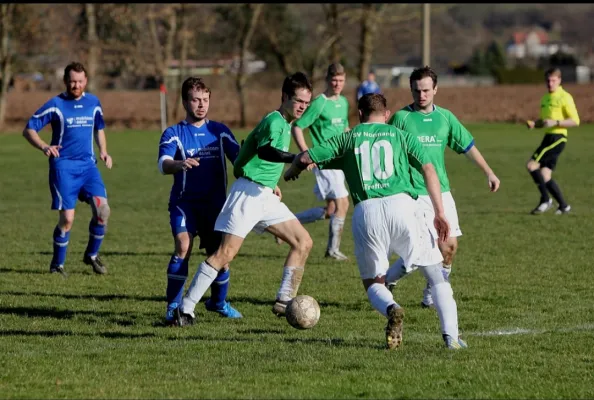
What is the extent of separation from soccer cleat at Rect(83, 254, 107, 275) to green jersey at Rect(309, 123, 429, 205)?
4.89 m

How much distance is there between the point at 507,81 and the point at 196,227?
2395 inches

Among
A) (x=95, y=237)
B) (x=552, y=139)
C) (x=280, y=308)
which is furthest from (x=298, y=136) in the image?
(x=552, y=139)

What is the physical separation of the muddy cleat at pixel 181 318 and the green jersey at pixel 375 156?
1.87 m

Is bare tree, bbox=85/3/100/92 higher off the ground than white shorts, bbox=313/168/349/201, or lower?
higher

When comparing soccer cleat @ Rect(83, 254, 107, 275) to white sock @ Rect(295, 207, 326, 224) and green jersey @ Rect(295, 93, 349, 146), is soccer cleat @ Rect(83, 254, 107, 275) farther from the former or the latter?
green jersey @ Rect(295, 93, 349, 146)

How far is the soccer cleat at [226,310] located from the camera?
856cm

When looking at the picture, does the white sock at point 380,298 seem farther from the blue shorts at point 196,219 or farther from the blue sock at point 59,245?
the blue sock at point 59,245

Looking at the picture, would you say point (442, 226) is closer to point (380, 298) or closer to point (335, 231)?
point (380, 298)

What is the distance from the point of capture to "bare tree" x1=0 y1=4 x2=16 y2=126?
41969mm

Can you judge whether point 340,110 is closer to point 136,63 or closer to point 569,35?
point 136,63

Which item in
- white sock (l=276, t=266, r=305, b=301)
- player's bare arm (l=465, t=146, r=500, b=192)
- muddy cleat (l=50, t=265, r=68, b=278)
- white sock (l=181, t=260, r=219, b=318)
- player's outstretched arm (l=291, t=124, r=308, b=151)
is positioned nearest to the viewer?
white sock (l=181, t=260, r=219, b=318)

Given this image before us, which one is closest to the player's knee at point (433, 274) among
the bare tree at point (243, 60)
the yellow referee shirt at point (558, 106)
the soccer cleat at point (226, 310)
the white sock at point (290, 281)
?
the white sock at point (290, 281)

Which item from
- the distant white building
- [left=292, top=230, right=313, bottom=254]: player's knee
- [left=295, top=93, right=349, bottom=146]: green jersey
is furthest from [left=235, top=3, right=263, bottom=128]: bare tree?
the distant white building

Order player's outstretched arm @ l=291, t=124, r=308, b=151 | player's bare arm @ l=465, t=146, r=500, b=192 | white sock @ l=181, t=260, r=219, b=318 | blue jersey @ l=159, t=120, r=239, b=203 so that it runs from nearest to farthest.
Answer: white sock @ l=181, t=260, r=219, b=318, blue jersey @ l=159, t=120, r=239, b=203, player's bare arm @ l=465, t=146, r=500, b=192, player's outstretched arm @ l=291, t=124, r=308, b=151
